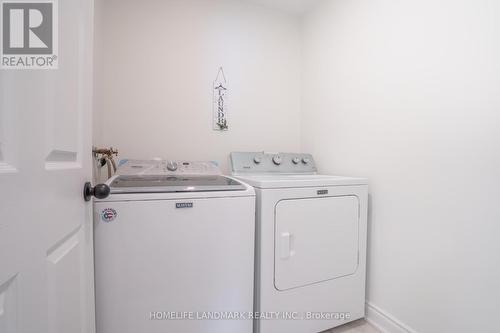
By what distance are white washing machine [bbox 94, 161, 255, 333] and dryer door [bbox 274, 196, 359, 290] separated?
17 centimetres

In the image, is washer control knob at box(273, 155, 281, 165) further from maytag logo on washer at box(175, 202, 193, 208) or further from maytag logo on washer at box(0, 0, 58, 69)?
maytag logo on washer at box(0, 0, 58, 69)

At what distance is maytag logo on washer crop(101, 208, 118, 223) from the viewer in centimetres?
95

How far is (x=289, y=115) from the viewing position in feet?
7.28

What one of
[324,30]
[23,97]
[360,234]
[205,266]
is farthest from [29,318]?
[324,30]

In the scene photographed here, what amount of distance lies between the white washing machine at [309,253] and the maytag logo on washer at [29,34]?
93 cm

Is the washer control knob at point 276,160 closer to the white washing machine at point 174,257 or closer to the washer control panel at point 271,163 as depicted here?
the washer control panel at point 271,163

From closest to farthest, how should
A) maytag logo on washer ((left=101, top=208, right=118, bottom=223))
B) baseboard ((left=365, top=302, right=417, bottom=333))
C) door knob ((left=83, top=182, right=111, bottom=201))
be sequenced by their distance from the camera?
door knob ((left=83, top=182, right=111, bottom=201)) → maytag logo on washer ((left=101, top=208, right=118, bottom=223)) → baseboard ((left=365, top=302, right=417, bottom=333))

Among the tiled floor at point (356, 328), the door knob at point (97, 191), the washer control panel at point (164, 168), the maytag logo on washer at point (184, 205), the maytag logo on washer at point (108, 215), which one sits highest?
the washer control panel at point (164, 168)

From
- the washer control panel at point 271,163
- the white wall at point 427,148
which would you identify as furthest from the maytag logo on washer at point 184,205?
the white wall at point 427,148

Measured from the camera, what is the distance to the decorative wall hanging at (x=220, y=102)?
1.92 meters

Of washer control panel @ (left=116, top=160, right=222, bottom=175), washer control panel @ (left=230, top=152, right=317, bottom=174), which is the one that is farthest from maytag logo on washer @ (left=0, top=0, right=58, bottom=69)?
washer control panel @ (left=230, top=152, right=317, bottom=174)

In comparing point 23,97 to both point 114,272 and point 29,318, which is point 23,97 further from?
point 114,272

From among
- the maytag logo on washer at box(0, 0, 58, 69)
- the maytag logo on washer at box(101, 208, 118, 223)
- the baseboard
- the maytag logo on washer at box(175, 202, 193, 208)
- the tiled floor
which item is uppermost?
the maytag logo on washer at box(0, 0, 58, 69)

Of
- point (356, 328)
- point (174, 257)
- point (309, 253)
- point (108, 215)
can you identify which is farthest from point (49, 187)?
point (356, 328)
